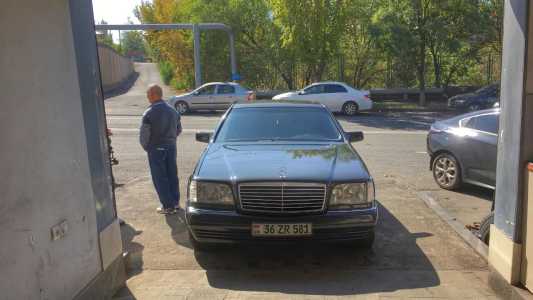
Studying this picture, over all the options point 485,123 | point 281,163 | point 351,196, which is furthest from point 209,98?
point 351,196

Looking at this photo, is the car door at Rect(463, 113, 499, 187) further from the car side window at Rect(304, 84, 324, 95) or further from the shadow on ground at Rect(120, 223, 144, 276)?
the car side window at Rect(304, 84, 324, 95)

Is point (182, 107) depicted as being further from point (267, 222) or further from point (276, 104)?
point (267, 222)

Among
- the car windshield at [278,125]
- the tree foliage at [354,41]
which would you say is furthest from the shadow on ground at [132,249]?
the tree foliage at [354,41]

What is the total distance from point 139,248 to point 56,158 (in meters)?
2.38

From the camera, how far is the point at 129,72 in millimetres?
56844

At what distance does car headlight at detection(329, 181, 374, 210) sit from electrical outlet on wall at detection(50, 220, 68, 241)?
2.28m

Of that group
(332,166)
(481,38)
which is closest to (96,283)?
(332,166)

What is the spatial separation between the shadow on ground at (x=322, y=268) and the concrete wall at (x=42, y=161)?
1397 millimetres

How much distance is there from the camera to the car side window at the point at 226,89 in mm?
21919

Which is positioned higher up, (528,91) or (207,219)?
(528,91)

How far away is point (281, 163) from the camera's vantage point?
479cm

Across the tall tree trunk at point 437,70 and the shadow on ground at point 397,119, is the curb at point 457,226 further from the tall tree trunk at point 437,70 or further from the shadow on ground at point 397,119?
the tall tree trunk at point 437,70

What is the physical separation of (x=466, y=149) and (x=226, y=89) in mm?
15333

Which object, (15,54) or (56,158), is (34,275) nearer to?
(56,158)
